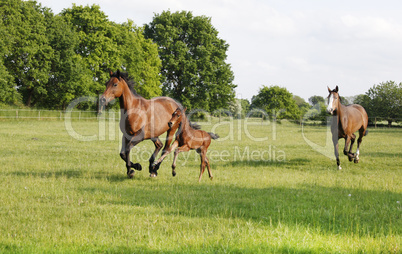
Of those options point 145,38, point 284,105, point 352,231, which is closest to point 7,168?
point 352,231

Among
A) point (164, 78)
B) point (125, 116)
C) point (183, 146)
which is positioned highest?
point (164, 78)

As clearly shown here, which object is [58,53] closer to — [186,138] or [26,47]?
[26,47]

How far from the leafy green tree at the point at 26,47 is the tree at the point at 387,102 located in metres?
57.8

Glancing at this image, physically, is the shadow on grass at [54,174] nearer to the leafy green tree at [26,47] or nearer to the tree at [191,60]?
the leafy green tree at [26,47]

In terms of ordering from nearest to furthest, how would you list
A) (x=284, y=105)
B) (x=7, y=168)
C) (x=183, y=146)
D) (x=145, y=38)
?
(x=183, y=146) → (x=7, y=168) → (x=145, y=38) → (x=284, y=105)

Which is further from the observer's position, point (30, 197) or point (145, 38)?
point (145, 38)

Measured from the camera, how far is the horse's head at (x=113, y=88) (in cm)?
894

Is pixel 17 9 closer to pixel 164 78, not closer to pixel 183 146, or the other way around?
pixel 164 78

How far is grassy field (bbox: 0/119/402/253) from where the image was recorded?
15.9 feet

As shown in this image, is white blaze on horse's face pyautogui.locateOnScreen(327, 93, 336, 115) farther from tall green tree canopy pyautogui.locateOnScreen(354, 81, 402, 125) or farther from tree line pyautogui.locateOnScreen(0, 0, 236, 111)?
tall green tree canopy pyautogui.locateOnScreen(354, 81, 402, 125)

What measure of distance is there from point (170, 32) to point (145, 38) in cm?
815

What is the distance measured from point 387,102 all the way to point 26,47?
61993 mm

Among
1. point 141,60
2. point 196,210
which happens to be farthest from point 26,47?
point 196,210

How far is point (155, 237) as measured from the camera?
504 cm
